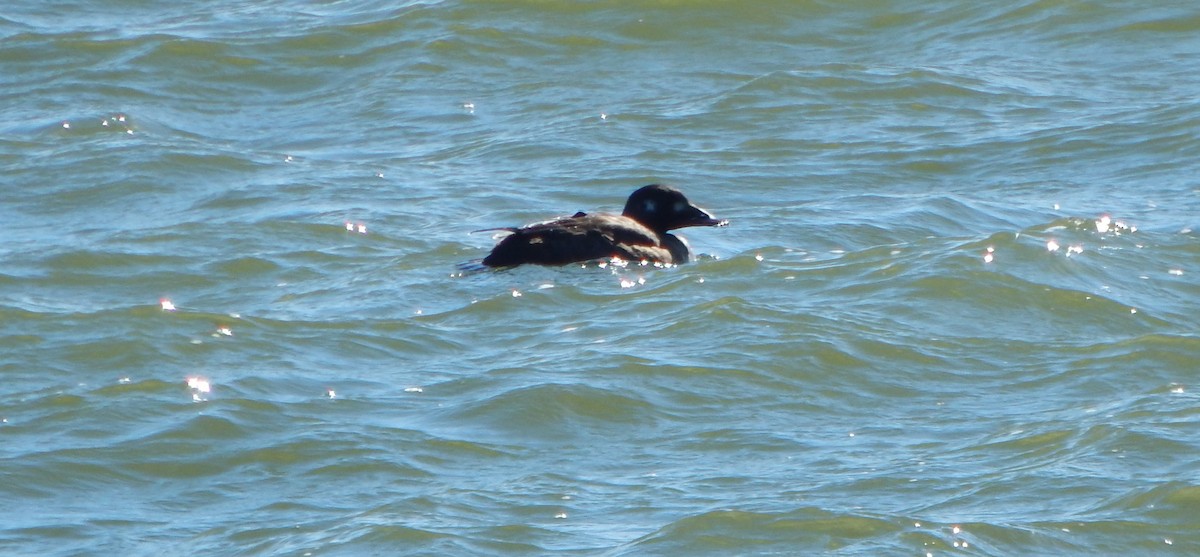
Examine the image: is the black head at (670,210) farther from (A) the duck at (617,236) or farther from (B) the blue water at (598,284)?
(B) the blue water at (598,284)

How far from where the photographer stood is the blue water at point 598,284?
7.01 m

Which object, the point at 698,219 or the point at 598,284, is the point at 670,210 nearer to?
the point at 698,219

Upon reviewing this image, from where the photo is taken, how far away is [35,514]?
22.9ft

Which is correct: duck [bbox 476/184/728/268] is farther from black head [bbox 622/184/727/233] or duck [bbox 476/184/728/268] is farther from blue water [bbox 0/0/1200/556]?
blue water [bbox 0/0/1200/556]

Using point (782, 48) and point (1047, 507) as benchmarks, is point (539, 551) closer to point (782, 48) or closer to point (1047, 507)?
point (1047, 507)

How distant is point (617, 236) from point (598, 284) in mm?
461

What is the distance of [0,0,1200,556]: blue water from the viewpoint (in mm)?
7012

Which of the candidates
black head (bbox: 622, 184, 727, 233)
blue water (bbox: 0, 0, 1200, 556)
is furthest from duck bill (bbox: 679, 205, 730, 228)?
blue water (bbox: 0, 0, 1200, 556)

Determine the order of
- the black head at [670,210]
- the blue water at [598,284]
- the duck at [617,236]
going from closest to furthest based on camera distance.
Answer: the blue water at [598,284], the duck at [617,236], the black head at [670,210]

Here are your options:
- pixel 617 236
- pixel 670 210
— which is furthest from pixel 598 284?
pixel 670 210

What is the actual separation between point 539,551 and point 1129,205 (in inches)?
252

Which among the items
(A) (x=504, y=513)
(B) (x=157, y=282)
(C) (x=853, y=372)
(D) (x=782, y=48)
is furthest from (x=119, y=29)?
(A) (x=504, y=513)

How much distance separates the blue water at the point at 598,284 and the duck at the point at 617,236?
12 cm

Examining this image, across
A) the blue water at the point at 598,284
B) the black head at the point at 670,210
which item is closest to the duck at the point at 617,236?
the black head at the point at 670,210
